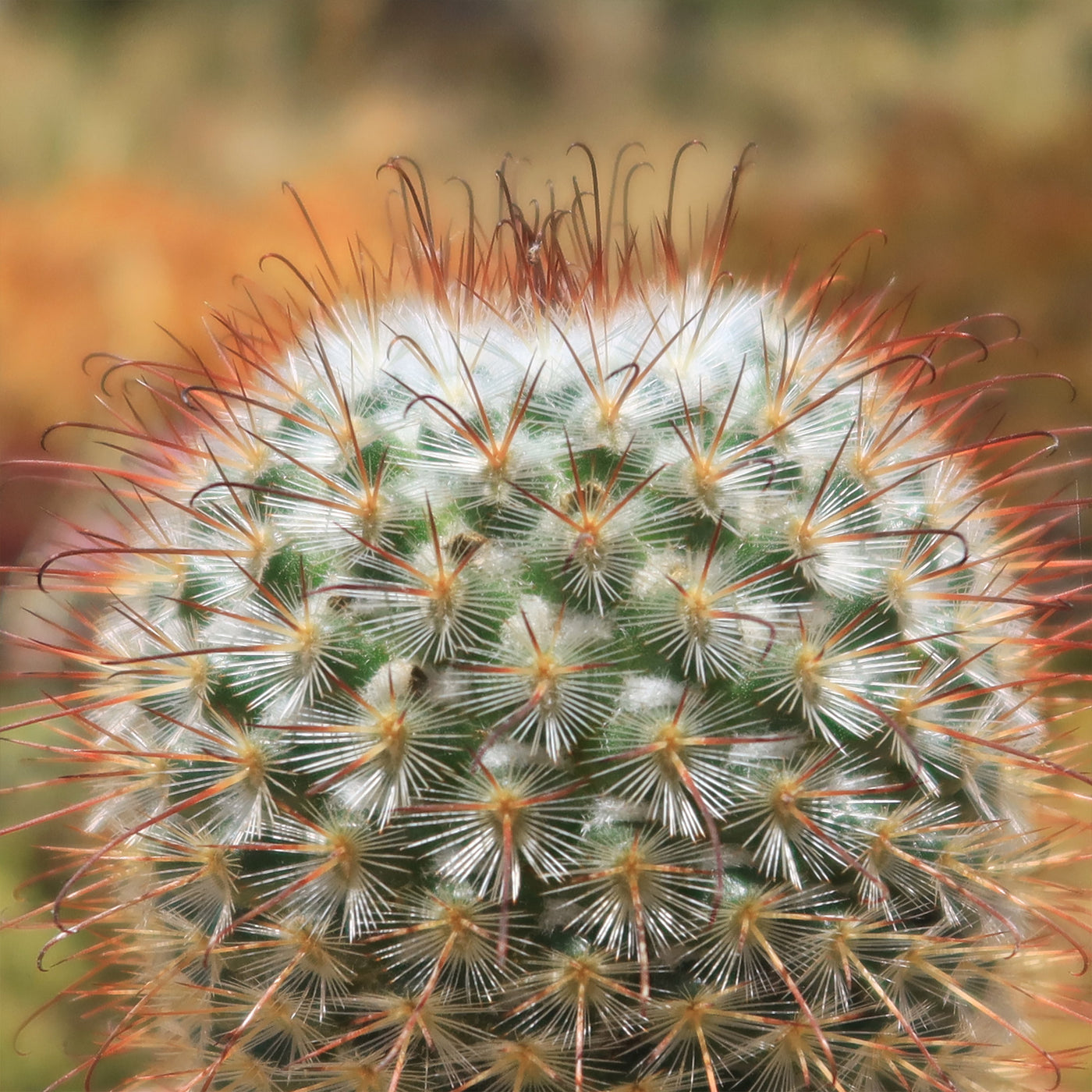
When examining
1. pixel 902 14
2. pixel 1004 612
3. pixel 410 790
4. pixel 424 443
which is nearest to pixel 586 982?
pixel 410 790

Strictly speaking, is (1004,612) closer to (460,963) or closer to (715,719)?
(715,719)

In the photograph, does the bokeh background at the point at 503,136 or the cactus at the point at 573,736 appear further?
the bokeh background at the point at 503,136

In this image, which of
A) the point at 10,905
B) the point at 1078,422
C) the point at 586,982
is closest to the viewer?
the point at 586,982

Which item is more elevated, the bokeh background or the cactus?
the bokeh background

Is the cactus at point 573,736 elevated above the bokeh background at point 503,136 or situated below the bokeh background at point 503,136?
below

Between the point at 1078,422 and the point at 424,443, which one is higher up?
the point at 1078,422
